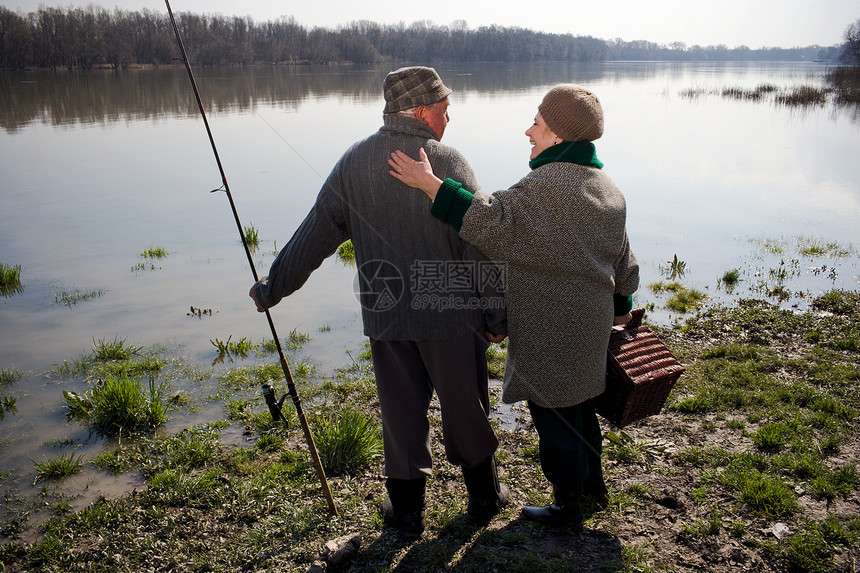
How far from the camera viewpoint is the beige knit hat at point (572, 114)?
101 inches

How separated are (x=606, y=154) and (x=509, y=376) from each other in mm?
14742

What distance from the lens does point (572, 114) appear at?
2568mm

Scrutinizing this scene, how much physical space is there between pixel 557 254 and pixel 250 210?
9.55 m

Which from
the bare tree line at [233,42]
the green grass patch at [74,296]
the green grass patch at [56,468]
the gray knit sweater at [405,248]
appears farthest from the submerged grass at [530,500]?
the bare tree line at [233,42]

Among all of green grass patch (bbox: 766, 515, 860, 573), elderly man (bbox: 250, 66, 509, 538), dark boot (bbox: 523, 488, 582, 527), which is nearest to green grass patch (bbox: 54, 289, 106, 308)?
elderly man (bbox: 250, 66, 509, 538)

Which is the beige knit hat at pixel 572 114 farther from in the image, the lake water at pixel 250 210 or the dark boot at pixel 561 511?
the lake water at pixel 250 210

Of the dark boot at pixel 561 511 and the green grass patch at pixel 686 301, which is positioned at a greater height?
the dark boot at pixel 561 511

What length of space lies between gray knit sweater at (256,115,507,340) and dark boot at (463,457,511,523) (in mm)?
778

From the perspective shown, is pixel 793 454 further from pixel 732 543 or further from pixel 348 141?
pixel 348 141

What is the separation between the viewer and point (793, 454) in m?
3.60

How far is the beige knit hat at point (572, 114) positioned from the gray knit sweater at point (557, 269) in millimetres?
141

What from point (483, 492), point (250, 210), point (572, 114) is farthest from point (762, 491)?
point (250, 210)

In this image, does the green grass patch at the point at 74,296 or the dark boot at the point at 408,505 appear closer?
the dark boot at the point at 408,505

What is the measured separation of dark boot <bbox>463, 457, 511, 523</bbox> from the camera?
3.11 meters
